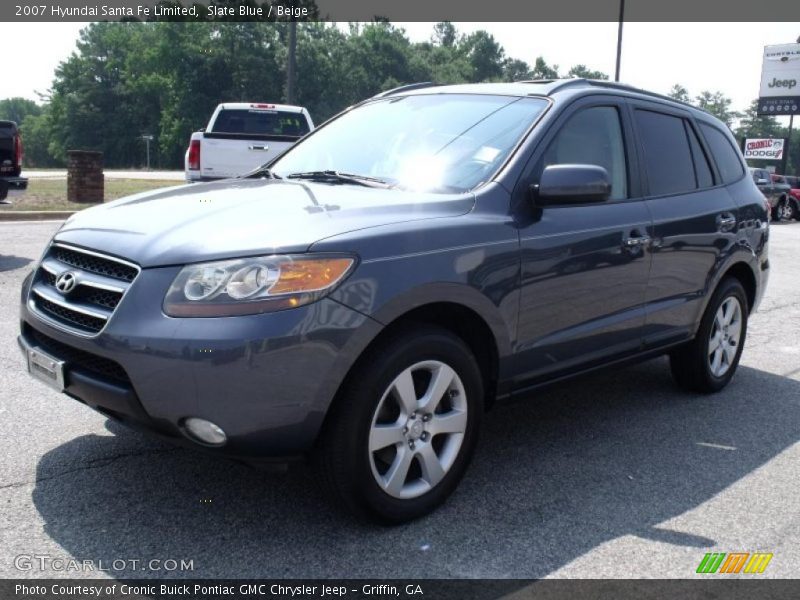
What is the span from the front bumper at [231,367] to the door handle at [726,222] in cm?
296

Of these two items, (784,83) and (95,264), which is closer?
(95,264)

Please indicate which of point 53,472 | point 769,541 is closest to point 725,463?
point 769,541

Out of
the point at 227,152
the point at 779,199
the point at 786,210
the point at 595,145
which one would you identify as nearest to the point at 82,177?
the point at 227,152

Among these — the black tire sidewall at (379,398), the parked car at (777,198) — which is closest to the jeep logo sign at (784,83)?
the parked car at (777,198)

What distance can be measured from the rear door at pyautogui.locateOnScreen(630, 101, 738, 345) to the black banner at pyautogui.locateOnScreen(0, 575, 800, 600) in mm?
1826

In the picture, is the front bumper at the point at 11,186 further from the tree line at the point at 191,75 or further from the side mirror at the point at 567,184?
the tree line at the point at 191,75

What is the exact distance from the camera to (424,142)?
4.02 m

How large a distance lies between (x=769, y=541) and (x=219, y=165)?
35.4 feet


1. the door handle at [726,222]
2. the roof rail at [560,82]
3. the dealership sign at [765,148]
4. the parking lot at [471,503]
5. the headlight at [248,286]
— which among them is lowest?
the parking lot at [471,503]

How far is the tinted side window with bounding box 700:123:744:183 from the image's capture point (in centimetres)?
532

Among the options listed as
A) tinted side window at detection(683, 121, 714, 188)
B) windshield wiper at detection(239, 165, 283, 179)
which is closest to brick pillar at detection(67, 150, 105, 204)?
windshield wiper at detection(239, 165, 283, 179)

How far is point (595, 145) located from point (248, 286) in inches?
88.7

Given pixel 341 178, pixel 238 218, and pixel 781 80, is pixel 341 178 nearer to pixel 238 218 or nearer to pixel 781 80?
pixel 238 218

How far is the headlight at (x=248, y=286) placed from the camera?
9.05ft
